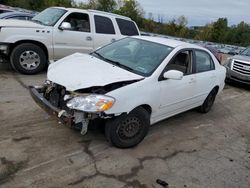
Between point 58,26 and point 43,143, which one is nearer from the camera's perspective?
point 43,143

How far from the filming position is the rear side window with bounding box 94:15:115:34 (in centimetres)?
812

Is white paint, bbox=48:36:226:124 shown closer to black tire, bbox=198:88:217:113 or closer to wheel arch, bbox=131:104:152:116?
wheel arch, bbox=131:104:152:116

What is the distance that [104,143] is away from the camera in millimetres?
4266

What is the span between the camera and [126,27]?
28.6 ft

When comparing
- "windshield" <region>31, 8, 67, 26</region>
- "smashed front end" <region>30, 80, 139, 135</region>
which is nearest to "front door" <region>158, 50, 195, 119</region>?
"smashed front end" <region>30, 80, 139, 135</region>

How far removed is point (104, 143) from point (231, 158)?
205cm

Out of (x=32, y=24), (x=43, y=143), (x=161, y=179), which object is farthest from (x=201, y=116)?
(x=32, y=24)

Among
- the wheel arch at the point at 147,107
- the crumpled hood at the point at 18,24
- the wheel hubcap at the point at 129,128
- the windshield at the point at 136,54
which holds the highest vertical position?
the crumpled hood at the point at 18,24

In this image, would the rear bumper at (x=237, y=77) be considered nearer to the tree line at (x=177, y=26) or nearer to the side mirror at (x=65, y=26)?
the side mirror at (x=65, y=26)

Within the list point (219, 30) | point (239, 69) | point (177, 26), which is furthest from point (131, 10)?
point (239, 69)

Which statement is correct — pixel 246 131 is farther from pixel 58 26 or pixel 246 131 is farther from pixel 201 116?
pixel 58 26

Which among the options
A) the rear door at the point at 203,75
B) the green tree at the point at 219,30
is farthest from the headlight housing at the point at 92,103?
the green tree at the point at 219,30

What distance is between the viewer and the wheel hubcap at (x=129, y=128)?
4004 millimetres

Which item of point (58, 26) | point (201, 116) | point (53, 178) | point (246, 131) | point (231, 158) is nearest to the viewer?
point (53, 178)
